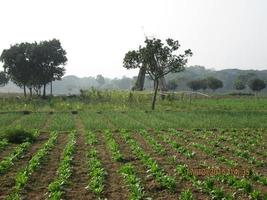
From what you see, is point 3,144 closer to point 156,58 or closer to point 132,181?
point 132,181

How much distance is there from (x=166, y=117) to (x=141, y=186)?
2012 cm

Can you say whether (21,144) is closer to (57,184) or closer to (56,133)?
(56,133)

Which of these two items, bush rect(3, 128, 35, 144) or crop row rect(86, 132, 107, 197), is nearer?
crop row rect(86, 132, 107, 197)

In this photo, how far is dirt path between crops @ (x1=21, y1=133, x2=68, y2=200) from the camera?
10430mm

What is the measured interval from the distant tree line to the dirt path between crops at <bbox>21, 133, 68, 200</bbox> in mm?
49446

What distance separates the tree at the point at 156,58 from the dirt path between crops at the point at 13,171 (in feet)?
71.6

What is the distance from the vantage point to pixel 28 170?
12742 millimetres

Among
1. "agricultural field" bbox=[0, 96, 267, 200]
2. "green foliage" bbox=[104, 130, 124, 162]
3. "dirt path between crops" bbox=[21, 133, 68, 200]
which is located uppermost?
"green foliage" bbox=[104, 130, 124, 162]

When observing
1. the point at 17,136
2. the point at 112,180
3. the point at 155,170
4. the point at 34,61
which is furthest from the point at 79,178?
the point at 34,61

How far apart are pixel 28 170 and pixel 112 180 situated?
2821 mm

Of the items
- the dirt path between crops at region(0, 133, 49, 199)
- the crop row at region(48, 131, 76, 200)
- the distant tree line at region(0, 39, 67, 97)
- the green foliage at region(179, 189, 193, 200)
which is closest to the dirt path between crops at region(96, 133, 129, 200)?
the crop row at region(48, 131, 76, 200)

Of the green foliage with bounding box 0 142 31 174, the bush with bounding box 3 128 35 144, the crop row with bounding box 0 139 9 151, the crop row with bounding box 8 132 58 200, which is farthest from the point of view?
the bush with bounding box 3 128 35 144

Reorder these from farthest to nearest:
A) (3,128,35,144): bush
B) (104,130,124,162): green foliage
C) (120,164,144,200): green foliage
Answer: (3,128,35,144): bush, (104,130,124,162): green foliage, (120,164,144,200): green foliage

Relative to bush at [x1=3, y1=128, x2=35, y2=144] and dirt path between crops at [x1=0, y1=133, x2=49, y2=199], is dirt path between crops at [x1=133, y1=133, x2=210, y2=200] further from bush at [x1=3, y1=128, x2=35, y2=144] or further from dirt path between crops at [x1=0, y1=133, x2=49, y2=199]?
bush at [x1=3, y1=128, x2=35, y2=144]
